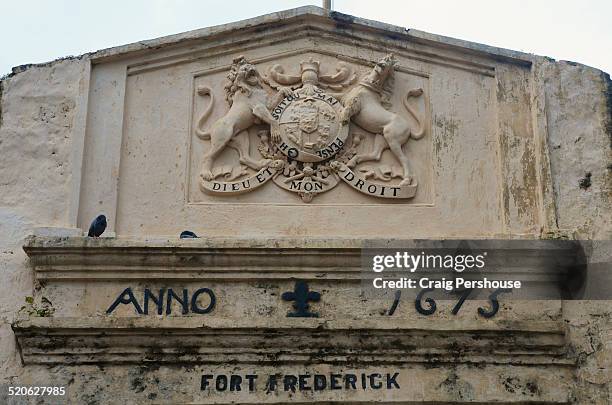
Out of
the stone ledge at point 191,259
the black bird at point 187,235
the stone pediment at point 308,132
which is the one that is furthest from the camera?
the stone pediment at point 308,132

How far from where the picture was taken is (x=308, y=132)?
28.3 ft

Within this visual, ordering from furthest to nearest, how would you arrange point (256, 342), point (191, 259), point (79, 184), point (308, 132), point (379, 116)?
point (379, 116) < point (308, 132) < point (79, 184) < point (191, 259) < point (256, 342)

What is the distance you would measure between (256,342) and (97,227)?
4.53 feet

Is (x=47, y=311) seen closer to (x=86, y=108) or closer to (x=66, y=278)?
(x=66, y=278)

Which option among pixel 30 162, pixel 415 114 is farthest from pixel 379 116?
pixel 30 162

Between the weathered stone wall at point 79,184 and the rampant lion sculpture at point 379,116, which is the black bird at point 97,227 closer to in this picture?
the weathered stone wall at point 79,184

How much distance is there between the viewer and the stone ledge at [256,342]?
7.85m

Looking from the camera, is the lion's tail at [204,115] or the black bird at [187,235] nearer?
the black bird at [187,235]

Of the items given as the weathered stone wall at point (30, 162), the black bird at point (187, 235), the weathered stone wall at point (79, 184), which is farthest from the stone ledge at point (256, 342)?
the black bird at point (187, 235)

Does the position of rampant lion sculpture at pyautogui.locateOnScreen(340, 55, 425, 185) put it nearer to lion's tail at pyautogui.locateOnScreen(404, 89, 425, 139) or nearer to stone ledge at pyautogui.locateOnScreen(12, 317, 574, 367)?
lion's tail at pyautogui.locateOnScreen(404, 89, 425, 139)

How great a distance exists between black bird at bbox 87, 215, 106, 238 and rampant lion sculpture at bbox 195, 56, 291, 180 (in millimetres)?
827

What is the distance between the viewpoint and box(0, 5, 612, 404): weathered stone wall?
7.82 metres

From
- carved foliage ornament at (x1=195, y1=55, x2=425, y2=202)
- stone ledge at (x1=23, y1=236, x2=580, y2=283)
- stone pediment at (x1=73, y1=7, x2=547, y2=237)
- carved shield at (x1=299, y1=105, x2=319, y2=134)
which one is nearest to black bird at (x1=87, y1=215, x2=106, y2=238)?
stone ledge at (x1=23, y1=236, x2=580, y2=283)

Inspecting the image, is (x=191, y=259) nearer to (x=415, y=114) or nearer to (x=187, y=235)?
(x=187, y=235)
